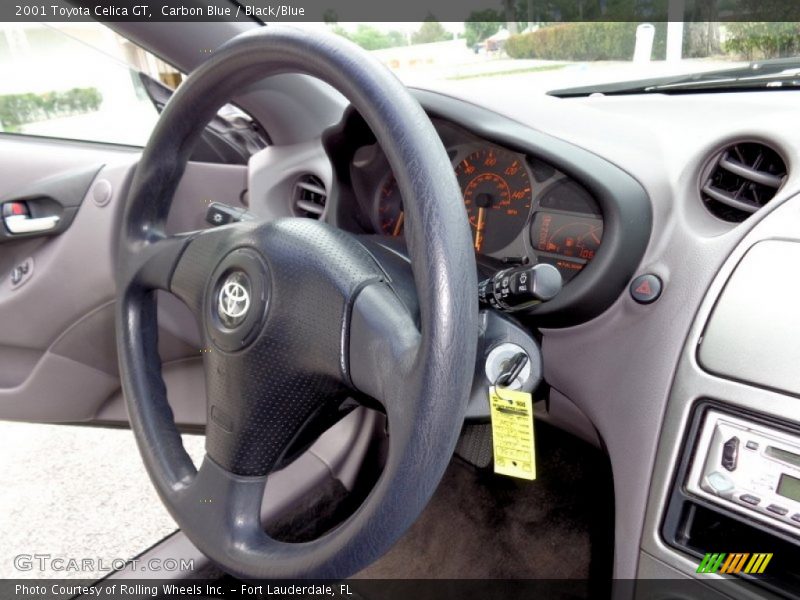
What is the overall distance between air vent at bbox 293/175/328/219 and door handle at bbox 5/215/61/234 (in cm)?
56

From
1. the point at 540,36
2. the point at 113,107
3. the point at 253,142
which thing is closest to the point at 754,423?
the point at 540,36

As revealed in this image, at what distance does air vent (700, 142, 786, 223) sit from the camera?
0.83m

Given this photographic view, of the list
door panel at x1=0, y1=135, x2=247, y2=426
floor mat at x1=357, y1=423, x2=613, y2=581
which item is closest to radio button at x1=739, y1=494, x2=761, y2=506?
floor mat at x1=357, y1=423, x2=613, y2=581

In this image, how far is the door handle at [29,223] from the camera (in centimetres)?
143

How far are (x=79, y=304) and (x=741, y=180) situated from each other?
135 cm

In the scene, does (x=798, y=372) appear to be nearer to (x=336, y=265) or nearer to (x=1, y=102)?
(x=336, y=265)

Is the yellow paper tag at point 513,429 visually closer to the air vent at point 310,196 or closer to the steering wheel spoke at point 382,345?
the steering wheel spoke at point 382,345

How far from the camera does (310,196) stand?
1.38 metres

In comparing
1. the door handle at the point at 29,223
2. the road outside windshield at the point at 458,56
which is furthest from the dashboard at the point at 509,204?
the door handle at the point at 29,223

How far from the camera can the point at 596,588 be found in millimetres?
1229

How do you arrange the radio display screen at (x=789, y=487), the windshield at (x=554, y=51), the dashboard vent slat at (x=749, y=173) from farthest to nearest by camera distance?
the windshield at (x=554, y=51) < the dashboard vent slat at (x=749, y=173) < the radio display screen at (x=789, y=487)

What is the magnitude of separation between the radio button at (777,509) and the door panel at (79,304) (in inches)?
44.3

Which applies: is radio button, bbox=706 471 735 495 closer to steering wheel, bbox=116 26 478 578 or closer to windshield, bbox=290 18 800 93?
steering wheel, bbox=116 26 478 578

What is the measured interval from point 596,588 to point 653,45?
1.07 m
